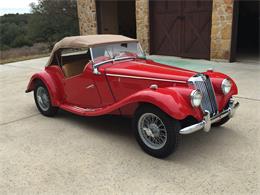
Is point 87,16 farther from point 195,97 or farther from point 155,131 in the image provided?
point 195,97

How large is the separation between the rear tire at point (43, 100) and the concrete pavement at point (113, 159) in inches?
5.9

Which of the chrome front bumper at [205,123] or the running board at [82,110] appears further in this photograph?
the running board at [82,110]

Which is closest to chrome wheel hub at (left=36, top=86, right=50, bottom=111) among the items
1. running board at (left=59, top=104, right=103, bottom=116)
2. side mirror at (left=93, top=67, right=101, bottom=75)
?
running board at (left=59, top=104, right=103, bottom=116)

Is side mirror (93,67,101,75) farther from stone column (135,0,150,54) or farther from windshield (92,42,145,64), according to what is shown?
stone column (135,0,150,54)

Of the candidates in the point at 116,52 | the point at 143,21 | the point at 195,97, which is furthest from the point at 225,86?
the point at 143,21

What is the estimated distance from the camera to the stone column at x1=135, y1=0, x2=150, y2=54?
11.3 m

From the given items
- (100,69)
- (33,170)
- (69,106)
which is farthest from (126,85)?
(33,170)

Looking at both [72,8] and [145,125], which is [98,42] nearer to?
[145,125]

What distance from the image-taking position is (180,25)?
420 inches

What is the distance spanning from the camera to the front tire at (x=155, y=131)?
3.07m

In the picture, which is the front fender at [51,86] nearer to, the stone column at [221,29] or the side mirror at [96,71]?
the side mirror at [96,71]

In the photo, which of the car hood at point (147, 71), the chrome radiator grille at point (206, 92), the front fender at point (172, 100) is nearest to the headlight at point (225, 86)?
the chrome radiator grille at point (206, 92)

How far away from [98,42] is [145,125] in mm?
1622

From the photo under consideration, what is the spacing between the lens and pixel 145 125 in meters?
3.37
